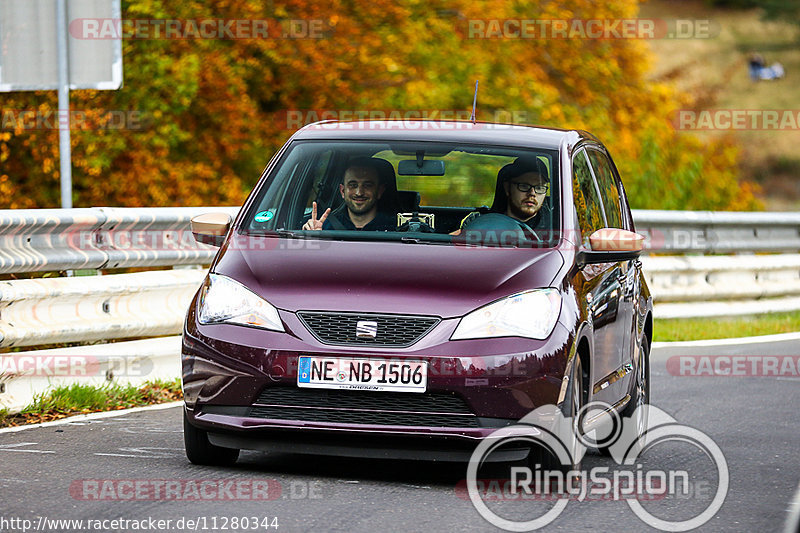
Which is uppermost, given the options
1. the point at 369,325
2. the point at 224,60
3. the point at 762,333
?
the point at 224,60

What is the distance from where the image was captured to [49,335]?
29.8ft

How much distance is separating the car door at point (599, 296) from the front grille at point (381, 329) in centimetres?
98

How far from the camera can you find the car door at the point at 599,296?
7588mm

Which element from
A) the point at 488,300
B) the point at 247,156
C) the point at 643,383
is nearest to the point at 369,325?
the point at 488,300

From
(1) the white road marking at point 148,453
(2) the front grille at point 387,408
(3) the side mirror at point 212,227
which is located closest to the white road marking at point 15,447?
(1) the white road marking at point 148,453

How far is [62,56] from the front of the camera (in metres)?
11.2

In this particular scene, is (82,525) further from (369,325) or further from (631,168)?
(631,168)

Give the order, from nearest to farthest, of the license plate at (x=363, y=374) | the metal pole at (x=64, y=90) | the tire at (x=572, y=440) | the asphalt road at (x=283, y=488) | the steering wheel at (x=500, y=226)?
the asphalt road at (x=283, y=488) < the license plate at (x=363, y=374) < the tire at (x=572, y=440) < the steering wheel at (x=500, y=226) < the metal pole at (x=64, y=90)

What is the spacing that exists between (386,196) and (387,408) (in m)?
1.72

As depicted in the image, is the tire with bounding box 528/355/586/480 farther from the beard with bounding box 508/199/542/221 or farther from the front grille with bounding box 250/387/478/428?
the beard with bounding box 508/199/542/221

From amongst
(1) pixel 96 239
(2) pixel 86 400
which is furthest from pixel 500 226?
(1) pixel 96 239

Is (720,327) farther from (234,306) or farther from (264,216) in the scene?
(234,306)

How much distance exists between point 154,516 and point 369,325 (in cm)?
131

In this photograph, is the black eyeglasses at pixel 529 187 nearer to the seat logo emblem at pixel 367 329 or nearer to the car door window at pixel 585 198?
the car door window at pixel 585 198
